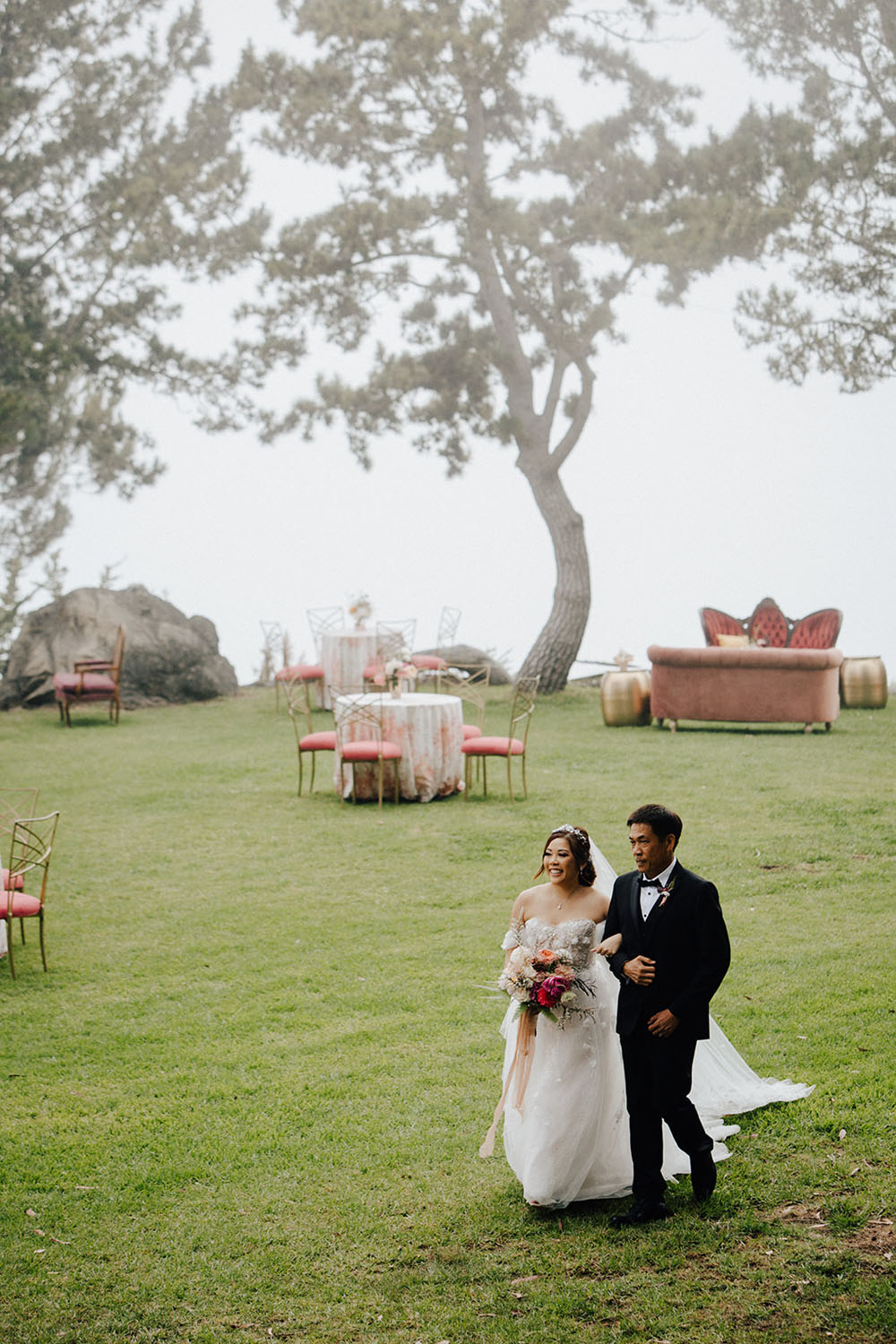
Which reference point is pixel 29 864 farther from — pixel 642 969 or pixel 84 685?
pixel 84 685

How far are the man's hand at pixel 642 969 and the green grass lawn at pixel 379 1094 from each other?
690 millimetres

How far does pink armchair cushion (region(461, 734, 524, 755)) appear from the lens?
941cm

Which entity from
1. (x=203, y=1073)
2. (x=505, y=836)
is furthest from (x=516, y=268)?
(x=203, y=1073)

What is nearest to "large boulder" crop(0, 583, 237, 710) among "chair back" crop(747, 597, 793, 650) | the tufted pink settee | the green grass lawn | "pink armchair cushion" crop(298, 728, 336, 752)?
"pink armchair cushion" crop(298, 728, 336, 752)

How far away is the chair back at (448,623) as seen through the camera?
17344 mm

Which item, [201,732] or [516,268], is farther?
[516,268]

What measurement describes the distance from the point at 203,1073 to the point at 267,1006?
0.71 m

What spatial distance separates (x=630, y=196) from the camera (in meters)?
14.7

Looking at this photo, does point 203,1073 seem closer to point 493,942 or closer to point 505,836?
point 493,942

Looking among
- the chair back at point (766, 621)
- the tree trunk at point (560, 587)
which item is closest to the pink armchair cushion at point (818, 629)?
the chair back at point (766, 621)

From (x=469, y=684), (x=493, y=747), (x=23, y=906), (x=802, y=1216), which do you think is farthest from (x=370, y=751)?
(x=802, y=1216)

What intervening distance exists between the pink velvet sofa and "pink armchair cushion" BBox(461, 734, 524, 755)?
136 inches

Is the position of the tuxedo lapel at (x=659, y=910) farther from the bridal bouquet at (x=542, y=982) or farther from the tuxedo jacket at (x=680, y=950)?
the bridal bouquet at (x=542, y=982)

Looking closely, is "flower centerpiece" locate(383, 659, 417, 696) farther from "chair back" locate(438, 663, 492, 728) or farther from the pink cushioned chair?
the pink cushioned chair
